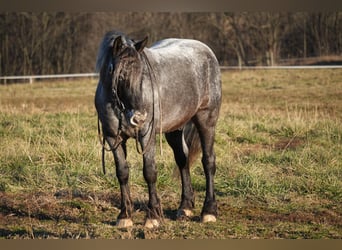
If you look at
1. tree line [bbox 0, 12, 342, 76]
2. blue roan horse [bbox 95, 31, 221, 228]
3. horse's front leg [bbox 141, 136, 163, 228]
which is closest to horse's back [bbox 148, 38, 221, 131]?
blue roan horse [bbox 95, 31, 221, 228]

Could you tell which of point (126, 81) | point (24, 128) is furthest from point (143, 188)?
point (24, 128)

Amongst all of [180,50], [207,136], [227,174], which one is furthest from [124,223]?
[227,174]

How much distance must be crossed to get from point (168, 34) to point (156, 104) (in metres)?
4.36

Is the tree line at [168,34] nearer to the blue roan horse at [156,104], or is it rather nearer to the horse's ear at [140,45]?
the blue roan horse at [156,104]

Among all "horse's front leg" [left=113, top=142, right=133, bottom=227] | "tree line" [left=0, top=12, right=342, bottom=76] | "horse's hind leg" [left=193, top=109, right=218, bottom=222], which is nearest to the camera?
"horse's front leg" [left=113, top=142, right=133, bottom=227]

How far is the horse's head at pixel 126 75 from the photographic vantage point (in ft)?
11.2

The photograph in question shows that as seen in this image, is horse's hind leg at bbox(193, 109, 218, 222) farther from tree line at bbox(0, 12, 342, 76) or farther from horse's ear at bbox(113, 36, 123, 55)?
tree line at bbox(0, 12, 342, 76)

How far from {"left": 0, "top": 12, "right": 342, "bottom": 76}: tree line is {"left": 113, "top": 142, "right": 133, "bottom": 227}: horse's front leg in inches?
111

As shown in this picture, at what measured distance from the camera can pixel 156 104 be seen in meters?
3.70

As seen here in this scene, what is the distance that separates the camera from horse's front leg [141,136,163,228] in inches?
144

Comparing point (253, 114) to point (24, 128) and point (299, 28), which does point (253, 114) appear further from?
point (24, 128)

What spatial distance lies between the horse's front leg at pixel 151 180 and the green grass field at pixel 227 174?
0.08 metres

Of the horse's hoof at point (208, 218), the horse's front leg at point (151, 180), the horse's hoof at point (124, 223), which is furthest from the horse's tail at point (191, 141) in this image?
the horse's hoof at point (124, 223)

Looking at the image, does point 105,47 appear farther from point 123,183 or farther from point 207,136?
point 207,136
